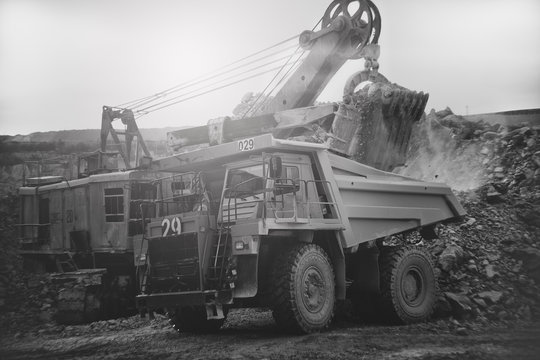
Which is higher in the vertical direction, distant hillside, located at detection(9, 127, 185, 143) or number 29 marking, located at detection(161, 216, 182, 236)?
distant hillside, located at detection(9, 127, 185, 143)

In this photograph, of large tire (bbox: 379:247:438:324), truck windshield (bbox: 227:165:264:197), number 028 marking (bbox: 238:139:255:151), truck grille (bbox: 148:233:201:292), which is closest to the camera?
truck grille (bbox: 148:233:201:292)

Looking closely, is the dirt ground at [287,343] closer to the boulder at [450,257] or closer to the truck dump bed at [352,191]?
the truck dump bed at [352,191]

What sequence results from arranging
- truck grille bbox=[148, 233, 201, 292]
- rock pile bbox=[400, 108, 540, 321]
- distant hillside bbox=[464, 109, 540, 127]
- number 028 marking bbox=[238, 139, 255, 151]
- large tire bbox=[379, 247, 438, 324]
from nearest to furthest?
truck grille bbox=[148, 233, 201, 292] → number 028 marking bbox=[238, 139, 255, 151] → large tire bbox=[379, 247, 438, 324] → rock pile bbox=[400, 108, 540, 321] → distant hillside bbox=[464, 109, 540, 127]

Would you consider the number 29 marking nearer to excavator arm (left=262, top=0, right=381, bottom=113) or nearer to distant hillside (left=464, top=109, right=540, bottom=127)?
excavator arm (left=262, top=0, right=381, bottom=113)

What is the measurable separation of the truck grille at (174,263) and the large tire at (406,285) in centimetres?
318

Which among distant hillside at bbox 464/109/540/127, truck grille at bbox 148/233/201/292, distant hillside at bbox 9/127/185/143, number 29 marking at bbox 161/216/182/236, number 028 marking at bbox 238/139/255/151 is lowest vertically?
truck grille at bbox 148/233/201/292

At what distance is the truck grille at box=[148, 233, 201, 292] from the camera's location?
24.4 feet

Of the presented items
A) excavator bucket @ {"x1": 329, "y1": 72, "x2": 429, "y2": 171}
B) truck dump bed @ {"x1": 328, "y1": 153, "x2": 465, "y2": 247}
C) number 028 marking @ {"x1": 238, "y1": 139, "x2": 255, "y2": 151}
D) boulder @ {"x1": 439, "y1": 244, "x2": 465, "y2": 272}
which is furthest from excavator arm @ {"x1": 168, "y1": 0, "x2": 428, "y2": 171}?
number 028 marking @ {"x1": 238, "y1": 139, "x2": 255, "y2": 151}

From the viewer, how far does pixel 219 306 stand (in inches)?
280

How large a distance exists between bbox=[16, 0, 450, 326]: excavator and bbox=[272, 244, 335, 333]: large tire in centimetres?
11

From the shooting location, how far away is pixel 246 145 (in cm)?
781

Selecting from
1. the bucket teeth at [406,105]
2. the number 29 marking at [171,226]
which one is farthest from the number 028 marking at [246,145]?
the bucket teeth at [406,105]

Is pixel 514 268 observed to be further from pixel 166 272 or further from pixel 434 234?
pixel 166 272

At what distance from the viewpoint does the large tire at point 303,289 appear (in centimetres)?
711
